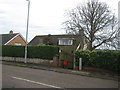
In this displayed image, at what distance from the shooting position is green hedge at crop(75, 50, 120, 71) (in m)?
11.9

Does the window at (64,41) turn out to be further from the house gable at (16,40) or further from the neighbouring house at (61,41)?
the house gable at (16,40)

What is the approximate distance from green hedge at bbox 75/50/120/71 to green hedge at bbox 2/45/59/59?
3477 mm

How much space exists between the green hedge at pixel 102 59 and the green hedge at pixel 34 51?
348cm

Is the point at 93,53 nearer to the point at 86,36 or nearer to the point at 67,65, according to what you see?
the point at 67,65

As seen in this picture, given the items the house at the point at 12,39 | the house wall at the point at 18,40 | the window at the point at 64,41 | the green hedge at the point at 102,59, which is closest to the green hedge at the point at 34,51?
the green hedge at the point at 102,59

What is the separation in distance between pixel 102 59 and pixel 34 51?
8.93 metres

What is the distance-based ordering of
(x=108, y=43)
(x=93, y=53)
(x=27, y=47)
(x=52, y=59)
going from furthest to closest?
(x=108, y=43) → (x=27, y=47) → (x=52, y=59) → (x=93, y=53)

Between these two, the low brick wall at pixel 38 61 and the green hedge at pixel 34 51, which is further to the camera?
the green hedge at pixel 34 51

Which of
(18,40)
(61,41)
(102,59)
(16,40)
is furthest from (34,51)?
(18,40)

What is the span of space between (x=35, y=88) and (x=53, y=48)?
9640mm

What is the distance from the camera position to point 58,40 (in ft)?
93.7

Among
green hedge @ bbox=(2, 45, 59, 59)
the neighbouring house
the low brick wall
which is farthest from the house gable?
the low brick wall

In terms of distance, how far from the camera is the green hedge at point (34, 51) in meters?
16.2

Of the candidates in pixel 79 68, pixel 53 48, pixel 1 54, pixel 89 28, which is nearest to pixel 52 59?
pixel 53 48
